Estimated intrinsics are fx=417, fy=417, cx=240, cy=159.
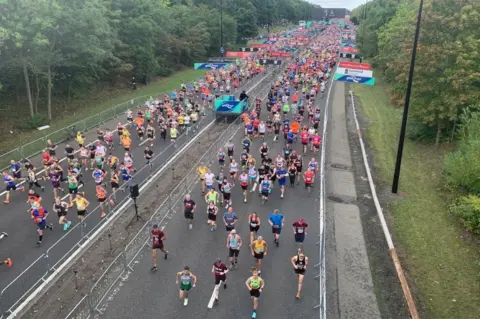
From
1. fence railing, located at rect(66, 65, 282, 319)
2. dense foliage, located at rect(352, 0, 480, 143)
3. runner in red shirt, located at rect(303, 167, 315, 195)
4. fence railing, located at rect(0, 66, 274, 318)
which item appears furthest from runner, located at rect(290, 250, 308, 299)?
dense foliage, located at rect(352, 0, 480, 143)

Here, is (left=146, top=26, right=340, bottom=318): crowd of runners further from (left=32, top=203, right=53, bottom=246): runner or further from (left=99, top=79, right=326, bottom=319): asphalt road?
(left=32, top=203, right=53, bottom=246): runner

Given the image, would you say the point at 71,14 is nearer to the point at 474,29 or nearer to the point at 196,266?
the point at 196,266

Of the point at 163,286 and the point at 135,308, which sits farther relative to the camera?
the point at 163,286

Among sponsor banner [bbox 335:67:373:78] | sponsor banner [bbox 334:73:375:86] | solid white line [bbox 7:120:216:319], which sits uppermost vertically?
sponsor banner [bbox 335:67:373:78]

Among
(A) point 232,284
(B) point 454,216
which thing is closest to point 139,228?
(A) point 232,284

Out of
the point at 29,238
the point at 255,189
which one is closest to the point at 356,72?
the point at 255,189

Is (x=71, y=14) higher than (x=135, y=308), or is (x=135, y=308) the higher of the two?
(x=71, y=14)

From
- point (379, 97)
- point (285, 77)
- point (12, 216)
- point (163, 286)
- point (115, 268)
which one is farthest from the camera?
point (285, 77)

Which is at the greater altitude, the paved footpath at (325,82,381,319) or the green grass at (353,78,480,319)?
the paved footpath at (325,82,381,319)
